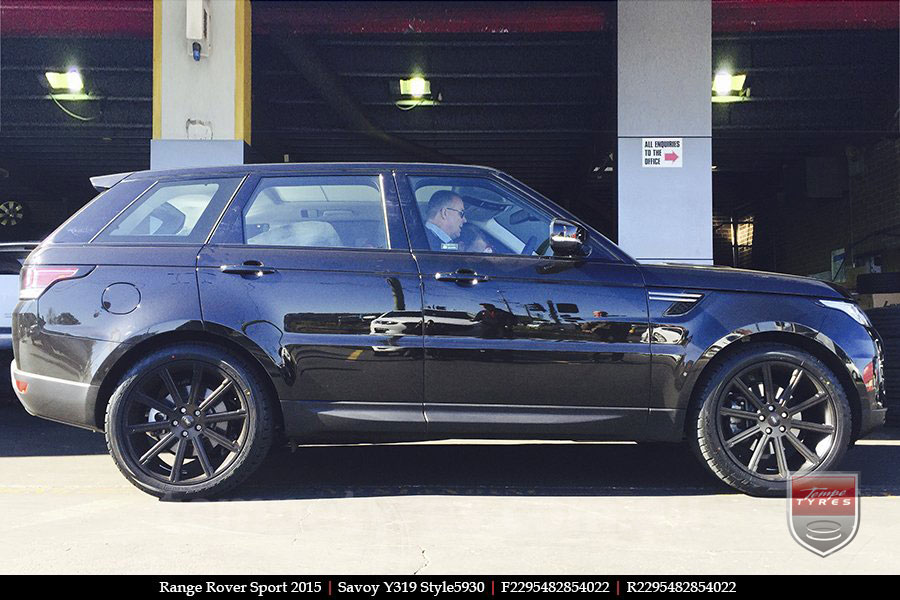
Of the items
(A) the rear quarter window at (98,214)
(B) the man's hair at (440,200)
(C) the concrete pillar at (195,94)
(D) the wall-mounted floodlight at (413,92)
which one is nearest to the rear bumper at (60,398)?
(A) the rear quarter window at (98,214)

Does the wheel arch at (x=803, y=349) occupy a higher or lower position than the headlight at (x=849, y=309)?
lower

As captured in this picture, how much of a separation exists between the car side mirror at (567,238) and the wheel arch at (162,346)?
1584 millimetres

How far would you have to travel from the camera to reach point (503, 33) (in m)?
12.3

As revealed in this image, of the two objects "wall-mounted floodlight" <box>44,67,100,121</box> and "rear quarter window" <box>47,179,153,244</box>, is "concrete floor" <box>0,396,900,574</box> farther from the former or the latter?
"wall-mounted floodlight" <box>44,67,100,121</box>

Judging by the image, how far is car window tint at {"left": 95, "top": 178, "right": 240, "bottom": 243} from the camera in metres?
4.60

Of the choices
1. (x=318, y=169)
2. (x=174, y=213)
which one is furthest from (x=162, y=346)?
(x=318, y=169)

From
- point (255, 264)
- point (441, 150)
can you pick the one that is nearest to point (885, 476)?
point (255, 264)

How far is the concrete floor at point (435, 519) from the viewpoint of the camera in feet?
11.0

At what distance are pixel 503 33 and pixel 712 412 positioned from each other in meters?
8.99

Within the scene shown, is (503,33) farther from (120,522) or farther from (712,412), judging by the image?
(120,522)

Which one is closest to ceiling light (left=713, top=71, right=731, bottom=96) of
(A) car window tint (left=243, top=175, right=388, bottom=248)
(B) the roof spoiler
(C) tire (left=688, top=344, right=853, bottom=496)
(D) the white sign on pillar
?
(D) the white sign on pillar

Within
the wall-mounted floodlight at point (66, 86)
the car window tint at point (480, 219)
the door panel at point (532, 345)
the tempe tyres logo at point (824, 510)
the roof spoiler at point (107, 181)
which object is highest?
the wall-mounted floodlight at point (66, 86)

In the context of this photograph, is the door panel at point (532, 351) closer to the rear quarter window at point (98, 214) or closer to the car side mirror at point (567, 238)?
the car side mirror at point (567, 238)
